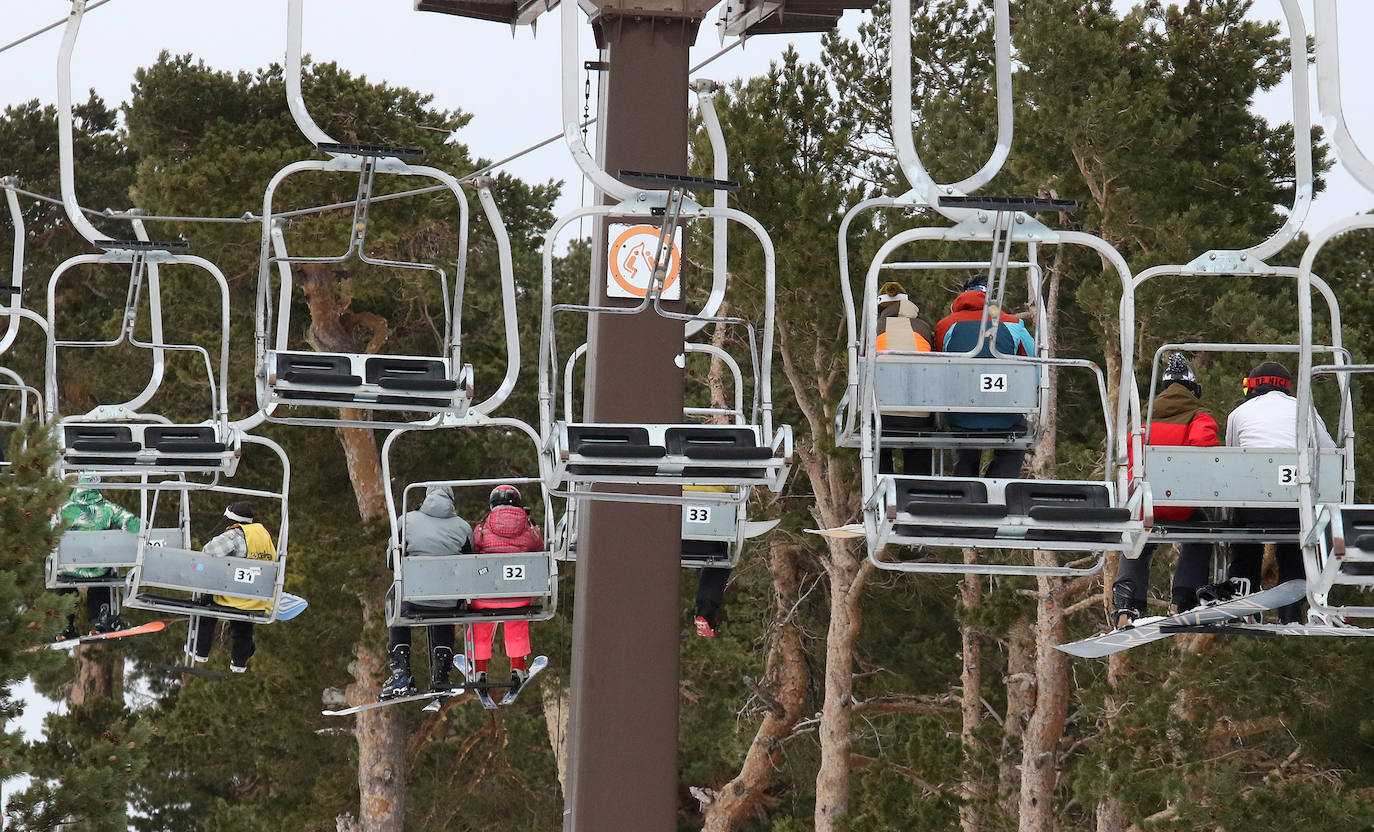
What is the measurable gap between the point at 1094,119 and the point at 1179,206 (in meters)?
1.18

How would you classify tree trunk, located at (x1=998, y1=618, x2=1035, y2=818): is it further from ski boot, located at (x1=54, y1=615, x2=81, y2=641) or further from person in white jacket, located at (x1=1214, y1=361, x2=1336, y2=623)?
person in white jacket, located at (x1=1214, y1=361, x2=1336, y2=623)

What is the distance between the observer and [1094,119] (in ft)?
42.4

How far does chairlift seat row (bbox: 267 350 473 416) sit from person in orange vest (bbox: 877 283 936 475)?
151cm

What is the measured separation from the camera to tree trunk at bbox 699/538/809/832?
63.7 ft

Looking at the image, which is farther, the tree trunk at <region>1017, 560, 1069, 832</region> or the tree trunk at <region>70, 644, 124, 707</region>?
the tree trunk at <region>70, 644, 124, 707</region>

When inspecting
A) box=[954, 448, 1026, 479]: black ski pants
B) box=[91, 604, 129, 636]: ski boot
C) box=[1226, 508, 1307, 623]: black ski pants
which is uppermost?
box=[954, 448, 1026, 479]: black ski pants

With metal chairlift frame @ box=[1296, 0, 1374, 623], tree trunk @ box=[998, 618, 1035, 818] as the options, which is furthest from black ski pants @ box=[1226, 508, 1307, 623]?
tree trunk @ box=[998, 618, 1035, 818]

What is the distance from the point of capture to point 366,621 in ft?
64.5

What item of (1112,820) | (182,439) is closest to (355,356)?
(182,439)

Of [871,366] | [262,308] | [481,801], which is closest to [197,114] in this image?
[481,801]

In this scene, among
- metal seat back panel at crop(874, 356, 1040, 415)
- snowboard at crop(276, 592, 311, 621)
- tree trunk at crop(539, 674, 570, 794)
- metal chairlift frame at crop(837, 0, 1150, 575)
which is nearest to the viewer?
metal chairlift frame at crop(837, 0, 1150, 575)

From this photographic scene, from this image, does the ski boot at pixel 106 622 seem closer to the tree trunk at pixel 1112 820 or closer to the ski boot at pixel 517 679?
the ski boot at pixel 517 679

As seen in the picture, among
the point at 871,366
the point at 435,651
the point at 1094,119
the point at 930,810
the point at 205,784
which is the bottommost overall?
the point at 205,784

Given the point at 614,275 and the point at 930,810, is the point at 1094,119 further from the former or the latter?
the point at 930,810
